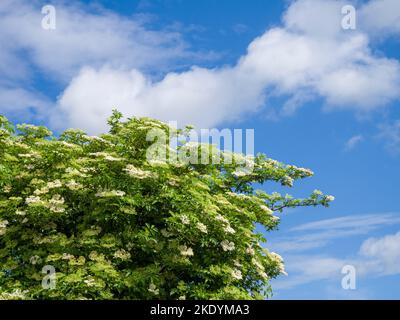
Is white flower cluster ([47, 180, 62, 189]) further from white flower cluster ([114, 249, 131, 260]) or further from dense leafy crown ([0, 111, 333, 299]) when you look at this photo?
white flower cluster ([114, 249, 131, 260])

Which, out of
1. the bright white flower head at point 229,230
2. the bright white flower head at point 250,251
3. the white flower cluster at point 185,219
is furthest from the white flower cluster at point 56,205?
the bright white flower head at point 250,251

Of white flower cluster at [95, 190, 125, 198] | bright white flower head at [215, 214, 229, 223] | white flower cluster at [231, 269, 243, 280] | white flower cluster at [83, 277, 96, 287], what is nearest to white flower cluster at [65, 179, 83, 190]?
white flower cluster at [95, 190, 125, 198]

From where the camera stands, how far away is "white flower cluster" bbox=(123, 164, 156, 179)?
12.9m

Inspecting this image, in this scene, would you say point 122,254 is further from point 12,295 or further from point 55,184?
point 12,295

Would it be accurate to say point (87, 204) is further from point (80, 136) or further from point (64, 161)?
point (80, 136)

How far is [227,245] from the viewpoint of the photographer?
13.4 m

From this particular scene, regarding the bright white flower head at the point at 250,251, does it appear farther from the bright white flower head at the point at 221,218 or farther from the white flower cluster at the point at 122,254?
the white flower cluster at the point at 122,254

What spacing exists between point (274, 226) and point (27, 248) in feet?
25.7

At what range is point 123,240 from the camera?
1330 cm

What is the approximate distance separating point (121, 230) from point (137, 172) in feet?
5.29

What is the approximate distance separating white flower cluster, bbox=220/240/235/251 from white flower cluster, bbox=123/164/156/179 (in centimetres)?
234

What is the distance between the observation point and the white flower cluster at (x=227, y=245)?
13.3 metres

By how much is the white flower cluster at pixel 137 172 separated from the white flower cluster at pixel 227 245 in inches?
92.0
